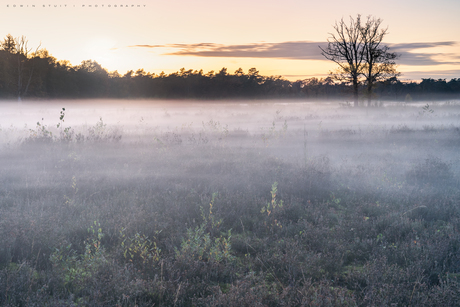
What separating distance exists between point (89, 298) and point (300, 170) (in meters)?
6.01

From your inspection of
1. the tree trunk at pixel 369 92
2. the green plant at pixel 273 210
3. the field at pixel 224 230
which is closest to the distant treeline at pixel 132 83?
the tree trunk at pixel 369 92

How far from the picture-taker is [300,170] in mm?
8031

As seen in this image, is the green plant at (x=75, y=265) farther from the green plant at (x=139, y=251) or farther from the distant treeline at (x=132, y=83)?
the distant treeline at (x=132, y=83)

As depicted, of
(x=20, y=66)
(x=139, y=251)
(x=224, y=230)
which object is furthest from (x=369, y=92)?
(x=20, y=66)

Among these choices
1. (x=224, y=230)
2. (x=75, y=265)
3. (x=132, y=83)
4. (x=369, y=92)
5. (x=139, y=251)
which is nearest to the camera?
(x=75, y=265)

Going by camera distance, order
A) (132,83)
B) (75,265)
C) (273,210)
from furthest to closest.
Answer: (132,83) → (273,210) → (75,265)

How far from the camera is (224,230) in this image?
518 centimetres

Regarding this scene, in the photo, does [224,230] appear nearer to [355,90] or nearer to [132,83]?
→ [355,90]

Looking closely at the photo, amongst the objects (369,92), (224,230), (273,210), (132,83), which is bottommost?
(224,230)

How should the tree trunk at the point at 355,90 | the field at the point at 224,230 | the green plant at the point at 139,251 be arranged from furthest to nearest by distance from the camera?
the tree trunk at the point at 355,90 → the green plant at the point at 139,251 → the field at the point at 224,230

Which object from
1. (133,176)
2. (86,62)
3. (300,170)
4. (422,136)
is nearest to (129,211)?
(133,176)

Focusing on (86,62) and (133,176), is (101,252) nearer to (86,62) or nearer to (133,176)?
(133,176)

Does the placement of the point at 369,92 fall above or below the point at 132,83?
below

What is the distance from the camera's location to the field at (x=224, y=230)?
11.0ft
